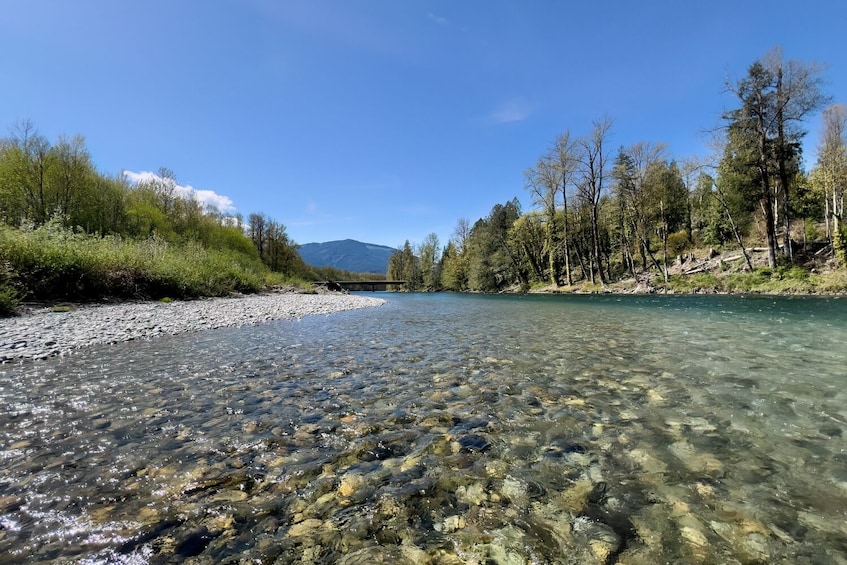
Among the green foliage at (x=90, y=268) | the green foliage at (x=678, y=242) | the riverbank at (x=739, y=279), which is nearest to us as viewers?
the green foliage at (x=90, y=268)

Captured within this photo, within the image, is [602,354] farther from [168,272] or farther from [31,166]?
[31,166]

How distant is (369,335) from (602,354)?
606 centimetres

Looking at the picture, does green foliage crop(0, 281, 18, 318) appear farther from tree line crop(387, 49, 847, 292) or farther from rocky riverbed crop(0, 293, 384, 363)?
tree line crop(387, 49, 847, 292)


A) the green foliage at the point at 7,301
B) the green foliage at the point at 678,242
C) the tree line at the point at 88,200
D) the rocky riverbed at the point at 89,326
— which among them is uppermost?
the tree line at the point at 88,200

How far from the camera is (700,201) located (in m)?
47.1

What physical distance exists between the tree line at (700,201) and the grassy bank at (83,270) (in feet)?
116

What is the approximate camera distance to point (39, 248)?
13.9 meters

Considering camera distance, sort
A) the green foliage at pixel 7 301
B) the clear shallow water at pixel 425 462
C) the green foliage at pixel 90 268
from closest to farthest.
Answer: the clear shallow water at pixel 425 462, the green foliage at pixel 7 301, the green foliage at pixel 90 268

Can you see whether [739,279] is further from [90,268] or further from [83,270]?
[83,270]

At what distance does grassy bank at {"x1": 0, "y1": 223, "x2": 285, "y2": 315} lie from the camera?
1310cm

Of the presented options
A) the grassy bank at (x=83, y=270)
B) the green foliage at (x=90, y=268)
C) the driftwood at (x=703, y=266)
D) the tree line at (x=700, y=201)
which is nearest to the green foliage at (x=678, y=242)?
the tree line at (x=700, y=201)

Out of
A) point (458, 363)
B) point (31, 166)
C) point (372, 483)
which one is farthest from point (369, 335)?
point (31, 166)

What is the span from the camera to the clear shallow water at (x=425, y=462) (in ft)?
6.90

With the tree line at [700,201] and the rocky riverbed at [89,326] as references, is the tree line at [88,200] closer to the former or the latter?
the rocky riverbed at [89,326]
